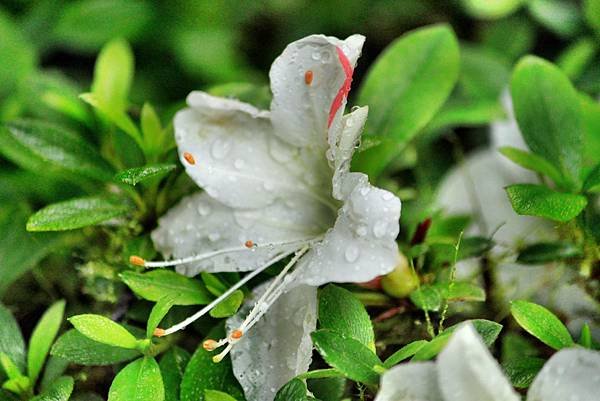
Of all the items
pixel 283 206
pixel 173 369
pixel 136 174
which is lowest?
pixel 173 369

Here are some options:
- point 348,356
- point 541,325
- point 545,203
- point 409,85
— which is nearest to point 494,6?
point 409,85

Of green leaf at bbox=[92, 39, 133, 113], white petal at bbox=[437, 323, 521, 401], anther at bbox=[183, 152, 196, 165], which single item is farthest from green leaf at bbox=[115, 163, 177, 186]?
white petal at bbox=[437, 323, 521, 401]

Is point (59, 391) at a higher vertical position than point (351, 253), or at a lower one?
lower

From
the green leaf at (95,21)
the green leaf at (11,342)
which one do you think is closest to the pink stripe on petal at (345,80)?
the green leaf at (11,342)

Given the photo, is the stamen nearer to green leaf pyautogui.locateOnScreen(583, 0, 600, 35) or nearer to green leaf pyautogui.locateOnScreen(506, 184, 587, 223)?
green leaf pyautogui.locateOnScreen(506, 184, 587, 223)

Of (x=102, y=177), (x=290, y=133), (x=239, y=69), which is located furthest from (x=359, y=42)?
(x=239, y=69)

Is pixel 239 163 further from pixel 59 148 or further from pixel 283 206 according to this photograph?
pixel 59 148
